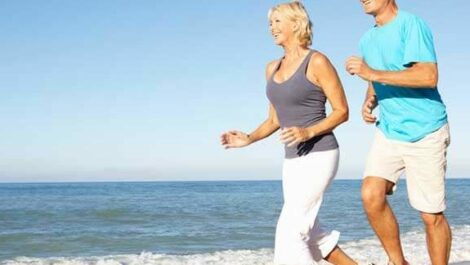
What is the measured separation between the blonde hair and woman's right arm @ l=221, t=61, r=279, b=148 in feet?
→ 0.96

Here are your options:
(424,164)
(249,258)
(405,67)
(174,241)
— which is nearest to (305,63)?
(405,67)

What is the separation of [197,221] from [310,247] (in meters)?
16.9

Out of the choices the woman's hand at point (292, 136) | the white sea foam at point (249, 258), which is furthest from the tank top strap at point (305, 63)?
the white sea foam at point (249, 258)

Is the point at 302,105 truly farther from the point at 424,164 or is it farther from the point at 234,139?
the point at 424,164

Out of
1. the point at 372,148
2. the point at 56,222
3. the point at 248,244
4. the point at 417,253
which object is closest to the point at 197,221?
the point at 56,222

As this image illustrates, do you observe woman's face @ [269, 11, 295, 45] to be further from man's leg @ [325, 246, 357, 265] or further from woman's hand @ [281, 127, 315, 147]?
man's leg @ [325, 246, 357, 265]

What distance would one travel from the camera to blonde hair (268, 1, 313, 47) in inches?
139

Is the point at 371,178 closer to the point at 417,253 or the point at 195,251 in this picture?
the point at 417,253

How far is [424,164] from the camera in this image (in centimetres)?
383

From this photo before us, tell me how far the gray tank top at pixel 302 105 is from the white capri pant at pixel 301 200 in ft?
0.15

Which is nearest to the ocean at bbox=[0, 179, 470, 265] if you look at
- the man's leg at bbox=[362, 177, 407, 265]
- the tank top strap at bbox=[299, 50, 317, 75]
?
the man's leg at bbox=[362, 177, 407, 265]

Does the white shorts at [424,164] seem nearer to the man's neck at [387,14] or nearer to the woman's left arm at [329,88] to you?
the woman's left arm at [329,88]

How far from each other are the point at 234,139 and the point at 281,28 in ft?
2.50

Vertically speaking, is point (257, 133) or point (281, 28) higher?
point (281, 28)
